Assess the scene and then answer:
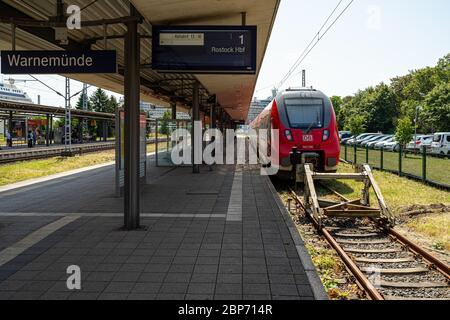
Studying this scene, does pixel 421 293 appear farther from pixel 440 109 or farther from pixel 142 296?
pixel 440 109

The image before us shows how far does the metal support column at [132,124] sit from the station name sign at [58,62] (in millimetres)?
397

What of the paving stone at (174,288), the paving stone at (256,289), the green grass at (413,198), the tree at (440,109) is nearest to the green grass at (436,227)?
the green grass at (413,198)

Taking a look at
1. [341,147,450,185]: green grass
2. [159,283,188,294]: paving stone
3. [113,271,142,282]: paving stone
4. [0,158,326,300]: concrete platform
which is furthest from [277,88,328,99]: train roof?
[159,283,188,294]: paving stone

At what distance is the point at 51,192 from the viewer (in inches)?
467

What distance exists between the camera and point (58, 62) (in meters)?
6.97

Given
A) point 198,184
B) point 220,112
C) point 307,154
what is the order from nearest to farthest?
point 307,154
point 198,184
point 220,112

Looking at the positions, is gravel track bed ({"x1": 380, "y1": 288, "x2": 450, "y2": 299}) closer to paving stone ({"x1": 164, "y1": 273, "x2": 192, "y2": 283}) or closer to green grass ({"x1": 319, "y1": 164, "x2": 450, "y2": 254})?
green grass ({"x1": 319, "y1": 164, "x2": 450, "y2": 254})

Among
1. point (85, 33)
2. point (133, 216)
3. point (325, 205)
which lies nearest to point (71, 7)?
point (85, 33)

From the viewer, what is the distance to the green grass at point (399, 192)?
10.6 m
